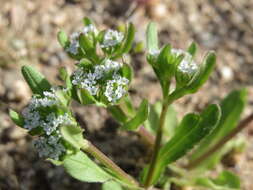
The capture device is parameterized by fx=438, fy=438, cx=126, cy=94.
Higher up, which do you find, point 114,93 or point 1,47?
point 1,47

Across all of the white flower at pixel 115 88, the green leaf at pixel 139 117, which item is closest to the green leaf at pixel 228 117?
the green leaf at pixel 139 117

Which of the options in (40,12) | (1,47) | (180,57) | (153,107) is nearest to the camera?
(180,57)

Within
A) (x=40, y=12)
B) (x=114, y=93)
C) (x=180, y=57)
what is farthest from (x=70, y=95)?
(x=40, y=12)

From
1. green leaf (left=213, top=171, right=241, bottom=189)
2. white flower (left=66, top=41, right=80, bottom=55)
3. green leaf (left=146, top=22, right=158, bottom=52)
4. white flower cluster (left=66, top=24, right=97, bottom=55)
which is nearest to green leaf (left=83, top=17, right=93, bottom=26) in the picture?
white flower cluster (left=66, top=24, right=97, bottom=55)

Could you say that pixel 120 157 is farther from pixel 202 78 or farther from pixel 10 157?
pixel 202 78

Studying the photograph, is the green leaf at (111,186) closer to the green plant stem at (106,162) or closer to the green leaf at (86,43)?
the green plant stem at (106,162)

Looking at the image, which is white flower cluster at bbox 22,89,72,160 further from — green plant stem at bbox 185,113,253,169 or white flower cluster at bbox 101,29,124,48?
green plant stem at bbox 185,113,253,169
